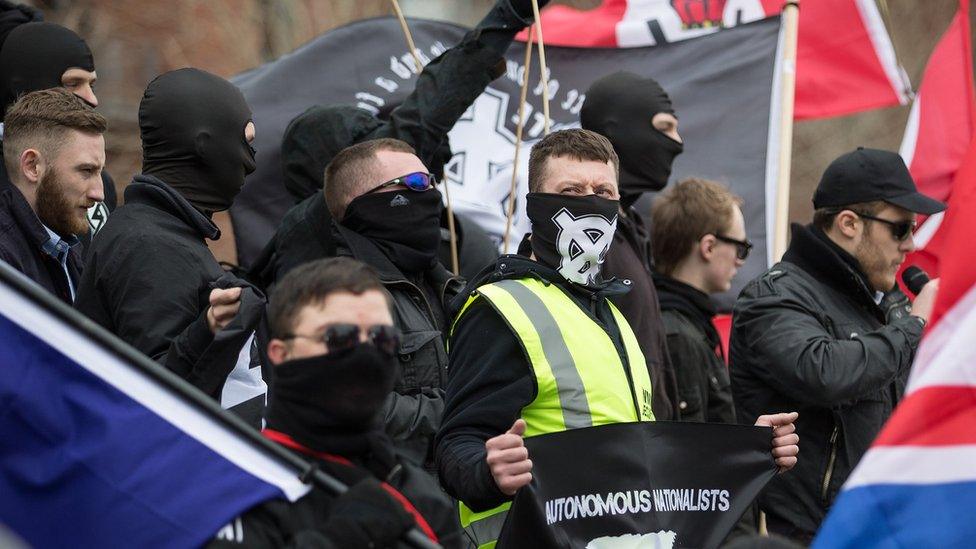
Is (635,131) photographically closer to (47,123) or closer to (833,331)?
(833,331)

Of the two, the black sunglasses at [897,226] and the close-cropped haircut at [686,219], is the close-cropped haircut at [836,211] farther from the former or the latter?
the close-cropped haircut at [686,219]

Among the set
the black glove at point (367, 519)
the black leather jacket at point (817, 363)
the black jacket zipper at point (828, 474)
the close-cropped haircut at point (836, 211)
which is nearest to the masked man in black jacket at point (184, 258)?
the black glove at point (367, 519)

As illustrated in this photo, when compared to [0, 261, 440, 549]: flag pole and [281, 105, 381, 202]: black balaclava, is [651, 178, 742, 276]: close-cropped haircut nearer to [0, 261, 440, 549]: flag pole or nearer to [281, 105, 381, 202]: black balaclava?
[281, 105, 381, 202]: black balaclava

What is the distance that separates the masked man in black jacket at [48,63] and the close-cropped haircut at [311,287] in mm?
2909

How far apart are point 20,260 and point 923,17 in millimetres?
8301

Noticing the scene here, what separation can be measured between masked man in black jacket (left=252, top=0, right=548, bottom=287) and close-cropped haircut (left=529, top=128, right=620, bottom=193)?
1.09m

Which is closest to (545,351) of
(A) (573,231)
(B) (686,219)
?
(A) (573,231)

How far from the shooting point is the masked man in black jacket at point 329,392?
11.0ft

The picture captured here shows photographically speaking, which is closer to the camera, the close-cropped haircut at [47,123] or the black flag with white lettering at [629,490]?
the black flag with white lettering at [629,490]

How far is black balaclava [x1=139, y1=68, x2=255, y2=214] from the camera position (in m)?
5.21

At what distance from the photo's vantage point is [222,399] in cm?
473

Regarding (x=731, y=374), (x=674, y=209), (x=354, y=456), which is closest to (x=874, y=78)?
(x=674, y=209)

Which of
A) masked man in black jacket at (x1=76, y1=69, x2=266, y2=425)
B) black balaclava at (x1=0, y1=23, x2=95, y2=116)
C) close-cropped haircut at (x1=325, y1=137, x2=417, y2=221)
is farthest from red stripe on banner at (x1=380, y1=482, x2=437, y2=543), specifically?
black balaclava at (x1=0, y1=23, x2=95, y2=116)

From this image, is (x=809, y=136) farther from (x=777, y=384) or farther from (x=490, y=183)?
(x=777, y=384)
